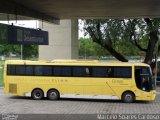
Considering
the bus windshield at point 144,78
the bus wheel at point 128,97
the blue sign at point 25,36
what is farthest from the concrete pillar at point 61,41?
the blue sign at point 25,36

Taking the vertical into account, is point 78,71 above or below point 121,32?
below

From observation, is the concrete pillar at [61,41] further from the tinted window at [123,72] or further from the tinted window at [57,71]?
the tinted window at [123,72]

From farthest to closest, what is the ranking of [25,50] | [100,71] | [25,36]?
[25,50] → [100,71] → [25,36]

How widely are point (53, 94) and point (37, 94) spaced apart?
1.12 m

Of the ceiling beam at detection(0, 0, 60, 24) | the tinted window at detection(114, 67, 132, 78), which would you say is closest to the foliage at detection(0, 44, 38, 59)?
the tinted window at detection(114, 67, 132, 78)

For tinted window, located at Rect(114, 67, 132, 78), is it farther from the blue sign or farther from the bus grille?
the blue sign

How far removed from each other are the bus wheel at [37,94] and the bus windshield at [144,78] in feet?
21.4

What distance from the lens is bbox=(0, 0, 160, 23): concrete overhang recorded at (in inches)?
708

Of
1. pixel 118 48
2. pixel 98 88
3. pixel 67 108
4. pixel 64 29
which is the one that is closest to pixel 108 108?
pixel 67 108

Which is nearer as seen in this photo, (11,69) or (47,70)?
(47,70)

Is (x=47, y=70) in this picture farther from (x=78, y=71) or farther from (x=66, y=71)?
(x=78, y=71)

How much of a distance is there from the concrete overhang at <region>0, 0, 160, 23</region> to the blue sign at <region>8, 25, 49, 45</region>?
119cm

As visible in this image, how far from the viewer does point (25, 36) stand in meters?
17.1

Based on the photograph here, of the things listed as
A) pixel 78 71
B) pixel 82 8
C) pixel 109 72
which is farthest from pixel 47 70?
pixel 82 8
